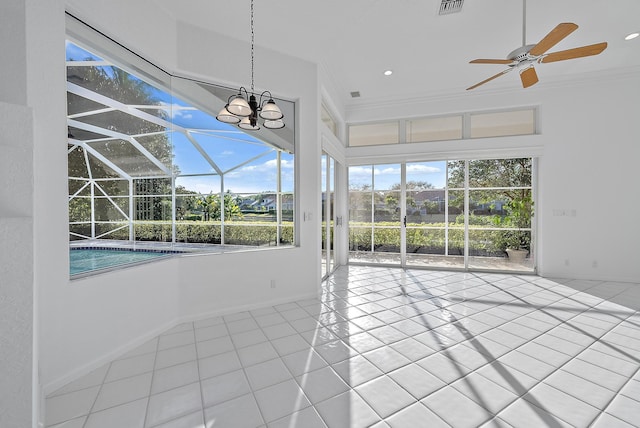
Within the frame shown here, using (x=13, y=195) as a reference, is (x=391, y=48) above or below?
above

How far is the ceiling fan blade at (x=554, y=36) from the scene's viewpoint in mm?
2162

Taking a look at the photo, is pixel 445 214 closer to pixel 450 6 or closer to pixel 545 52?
pixel 545 52

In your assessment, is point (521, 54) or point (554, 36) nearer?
point (554, 36)

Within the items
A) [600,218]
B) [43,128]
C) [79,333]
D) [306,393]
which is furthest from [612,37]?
[79,333]

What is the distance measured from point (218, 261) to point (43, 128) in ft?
6.33

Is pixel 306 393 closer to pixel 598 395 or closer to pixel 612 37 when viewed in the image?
pixel 598 395

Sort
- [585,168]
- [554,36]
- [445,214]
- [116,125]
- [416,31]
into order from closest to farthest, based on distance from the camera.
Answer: [554,36] → [116,125] → [416,31] → [585,168] → [445,214]

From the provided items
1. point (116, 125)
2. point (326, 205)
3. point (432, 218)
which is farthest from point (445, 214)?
point (116, 125)

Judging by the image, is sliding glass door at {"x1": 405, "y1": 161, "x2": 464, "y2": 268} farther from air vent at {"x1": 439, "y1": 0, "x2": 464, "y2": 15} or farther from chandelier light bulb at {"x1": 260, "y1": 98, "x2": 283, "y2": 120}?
chandelier light bulb at {"x1": 260, "y1": 98, "x2": 283, "y2": 120}

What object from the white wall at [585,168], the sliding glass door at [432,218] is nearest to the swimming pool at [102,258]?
the sliding glass door at [432,218]

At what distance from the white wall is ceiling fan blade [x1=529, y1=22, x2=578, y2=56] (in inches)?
109

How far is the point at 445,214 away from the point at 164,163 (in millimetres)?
4921

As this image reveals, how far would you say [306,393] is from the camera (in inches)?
72.7

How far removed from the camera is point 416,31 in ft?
11.0
